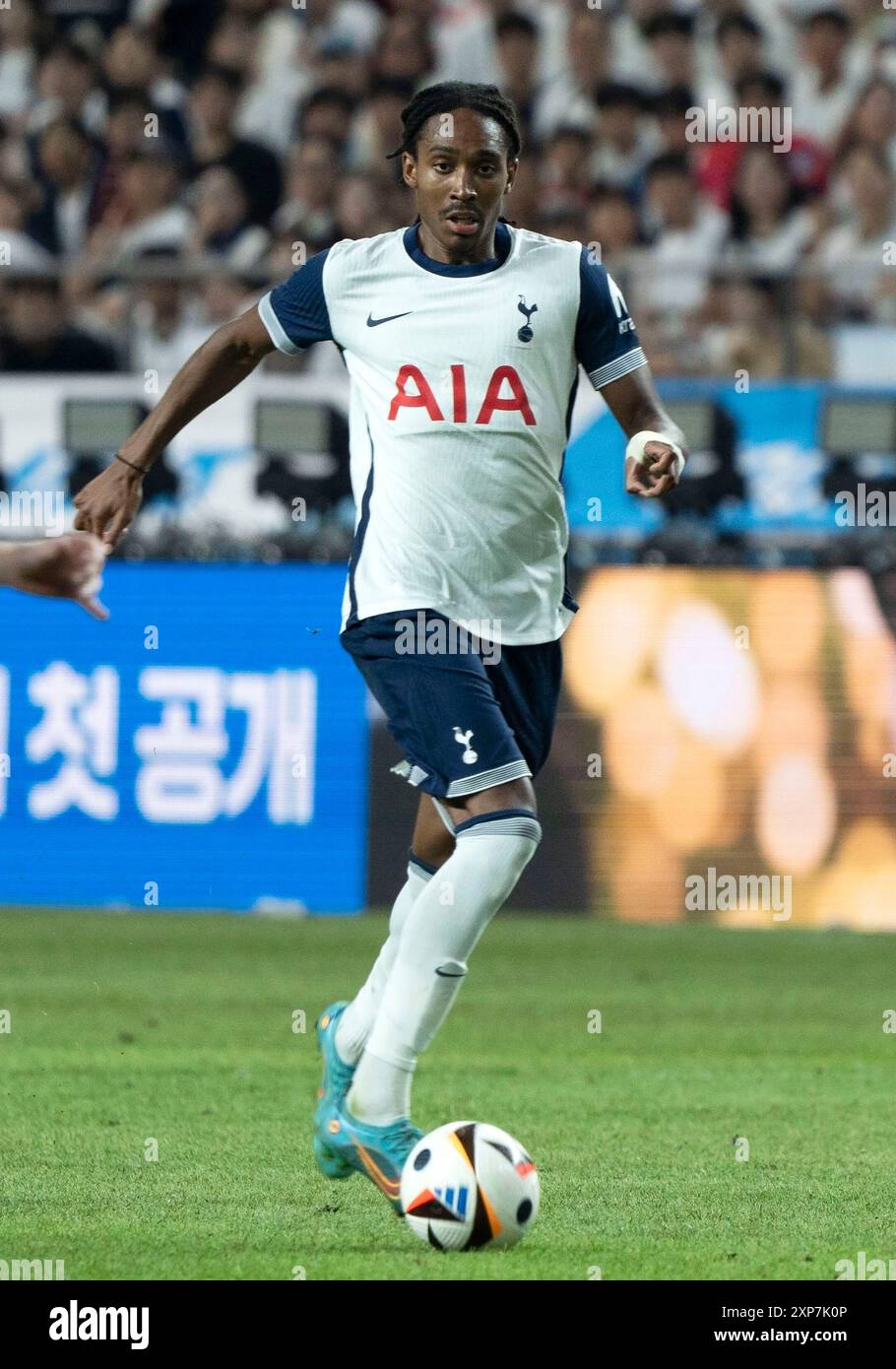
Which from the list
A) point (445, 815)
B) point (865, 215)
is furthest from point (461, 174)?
point (865, 215)

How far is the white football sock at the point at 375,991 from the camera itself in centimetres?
532

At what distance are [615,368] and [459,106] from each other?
65 cm

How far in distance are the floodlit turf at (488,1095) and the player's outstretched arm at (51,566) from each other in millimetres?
1359

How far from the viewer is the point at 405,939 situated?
4.91 m

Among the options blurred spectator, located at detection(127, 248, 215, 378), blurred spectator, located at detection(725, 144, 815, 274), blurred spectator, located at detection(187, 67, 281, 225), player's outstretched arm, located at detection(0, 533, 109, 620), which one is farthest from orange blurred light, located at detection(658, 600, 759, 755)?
player's outstretched arm, located at detection(0, 533, 109, 620)

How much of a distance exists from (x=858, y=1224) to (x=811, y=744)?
20.0 ft

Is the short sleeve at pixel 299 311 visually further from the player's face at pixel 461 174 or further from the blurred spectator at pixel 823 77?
the blurred spectator at pixel 823 77

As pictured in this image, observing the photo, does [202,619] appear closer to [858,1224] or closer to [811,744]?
[811,744]

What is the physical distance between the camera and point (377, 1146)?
4945mm

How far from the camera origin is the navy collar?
16.9 ft

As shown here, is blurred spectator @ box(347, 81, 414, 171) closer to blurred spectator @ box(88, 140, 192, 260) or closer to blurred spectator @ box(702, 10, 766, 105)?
blurred spectator @ box(88, 140, 192, 260)

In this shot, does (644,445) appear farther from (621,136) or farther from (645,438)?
(621,136)

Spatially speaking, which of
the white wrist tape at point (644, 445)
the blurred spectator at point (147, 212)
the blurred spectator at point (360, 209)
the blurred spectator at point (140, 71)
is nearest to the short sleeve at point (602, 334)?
the white wrist tape at point (644, 445)

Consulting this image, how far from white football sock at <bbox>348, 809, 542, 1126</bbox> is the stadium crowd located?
787cm
